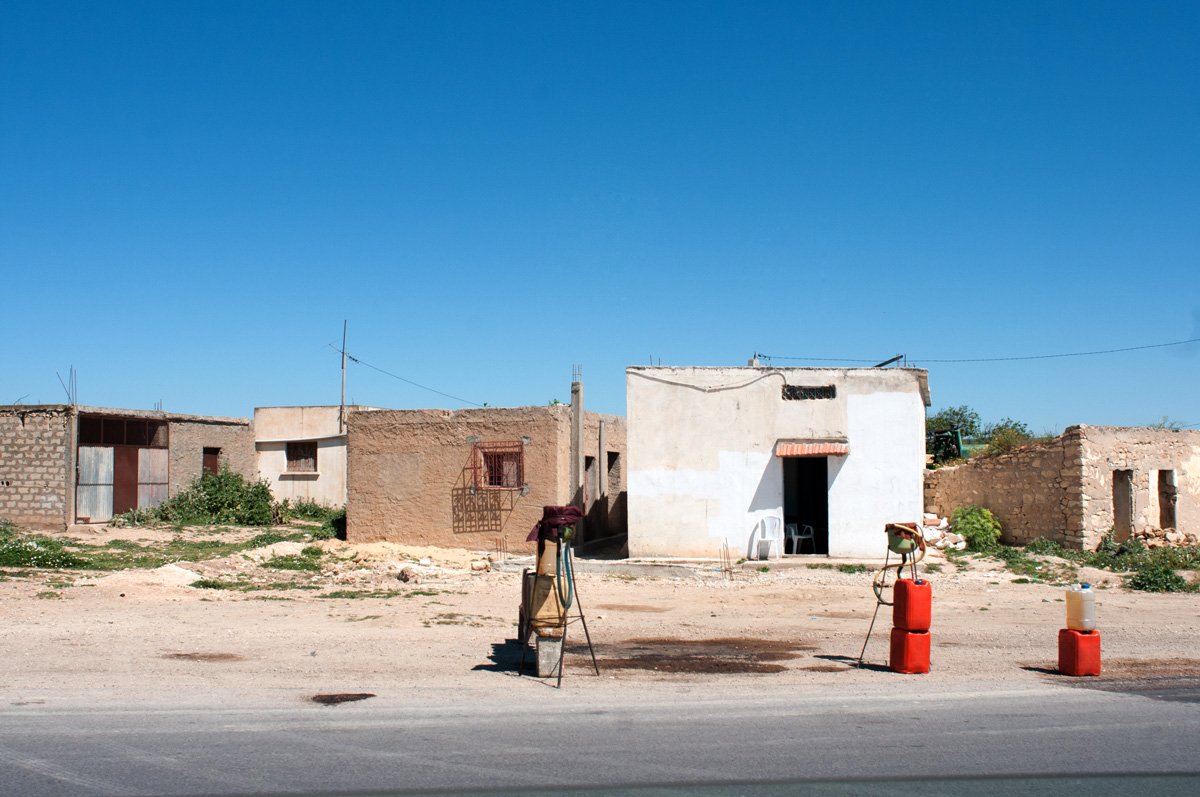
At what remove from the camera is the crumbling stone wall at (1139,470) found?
2048cm

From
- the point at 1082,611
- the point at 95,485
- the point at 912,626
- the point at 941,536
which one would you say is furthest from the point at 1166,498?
the point at 95,485

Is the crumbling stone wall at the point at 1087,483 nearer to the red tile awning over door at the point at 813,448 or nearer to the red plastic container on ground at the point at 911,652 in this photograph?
the red tile awning over door at the point at 813,448

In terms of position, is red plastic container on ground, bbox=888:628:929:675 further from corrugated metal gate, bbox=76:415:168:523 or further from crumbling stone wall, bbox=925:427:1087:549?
corrugated metal gate, bbox=76:415:168:523

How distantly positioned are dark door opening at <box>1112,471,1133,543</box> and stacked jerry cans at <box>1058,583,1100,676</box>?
12483mm

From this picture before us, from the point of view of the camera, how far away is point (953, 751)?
7.03 m

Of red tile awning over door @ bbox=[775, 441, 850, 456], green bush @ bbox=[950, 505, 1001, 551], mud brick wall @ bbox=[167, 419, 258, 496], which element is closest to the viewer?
red tile awning over door @ bbox=[775, 441, 850, 456]

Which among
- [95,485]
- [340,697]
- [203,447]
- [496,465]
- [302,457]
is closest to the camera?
[340,697]

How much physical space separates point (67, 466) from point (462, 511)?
1171 cm

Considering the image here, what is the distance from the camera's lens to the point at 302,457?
33.5m

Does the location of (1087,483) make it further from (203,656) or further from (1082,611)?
(203,656)

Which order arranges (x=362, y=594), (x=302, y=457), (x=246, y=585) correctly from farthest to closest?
(x=302, y=457), (x=246, y=585), (x=362, y=594)

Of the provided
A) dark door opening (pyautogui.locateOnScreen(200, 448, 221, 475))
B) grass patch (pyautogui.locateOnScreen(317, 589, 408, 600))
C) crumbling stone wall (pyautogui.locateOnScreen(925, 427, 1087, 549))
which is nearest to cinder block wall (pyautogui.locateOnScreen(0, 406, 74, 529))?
dark door opening (pyautogui.locateOnScreen(200, 448, 221, 475))

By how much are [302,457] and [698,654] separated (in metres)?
25.1

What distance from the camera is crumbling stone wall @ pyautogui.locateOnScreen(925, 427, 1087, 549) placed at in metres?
20.6
